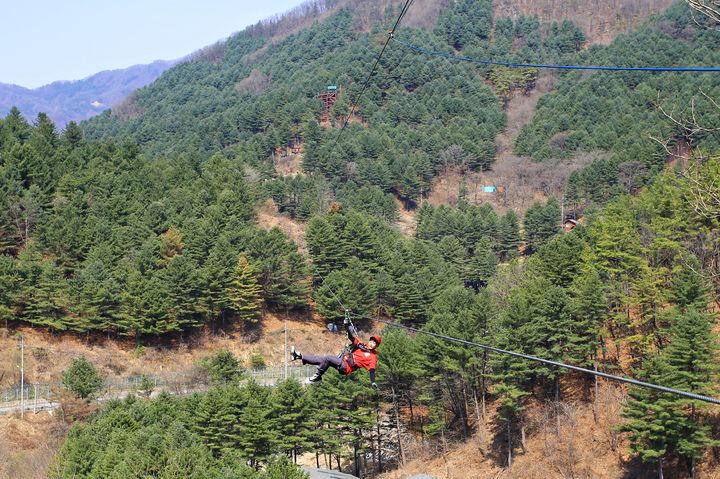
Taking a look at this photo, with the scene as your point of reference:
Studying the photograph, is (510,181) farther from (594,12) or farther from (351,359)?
(351,359)

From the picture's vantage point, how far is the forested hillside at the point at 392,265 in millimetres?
28253

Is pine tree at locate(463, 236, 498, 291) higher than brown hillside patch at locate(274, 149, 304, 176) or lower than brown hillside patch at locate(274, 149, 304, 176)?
lower

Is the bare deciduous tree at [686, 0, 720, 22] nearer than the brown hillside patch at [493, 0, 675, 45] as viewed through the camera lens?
Yes

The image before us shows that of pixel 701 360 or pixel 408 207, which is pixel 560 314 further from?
pixel 408 207

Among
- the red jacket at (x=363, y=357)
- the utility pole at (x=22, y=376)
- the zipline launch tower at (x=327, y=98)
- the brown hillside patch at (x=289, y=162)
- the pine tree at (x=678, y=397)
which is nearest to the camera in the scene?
the red jacket at (x=363, y=357)

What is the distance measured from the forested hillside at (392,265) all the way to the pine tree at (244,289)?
14.7 inches

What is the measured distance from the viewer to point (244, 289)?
50656mm

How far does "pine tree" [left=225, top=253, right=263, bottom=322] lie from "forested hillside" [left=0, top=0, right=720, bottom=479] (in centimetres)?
37

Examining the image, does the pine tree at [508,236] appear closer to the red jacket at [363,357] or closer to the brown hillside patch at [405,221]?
the brown hillside patch at [405,221]

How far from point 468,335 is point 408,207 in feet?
167

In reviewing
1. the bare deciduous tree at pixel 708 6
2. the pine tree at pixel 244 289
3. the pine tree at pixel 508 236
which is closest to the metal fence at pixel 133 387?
the pine tree at pixel 244 289

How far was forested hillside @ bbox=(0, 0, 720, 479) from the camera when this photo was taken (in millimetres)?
28253

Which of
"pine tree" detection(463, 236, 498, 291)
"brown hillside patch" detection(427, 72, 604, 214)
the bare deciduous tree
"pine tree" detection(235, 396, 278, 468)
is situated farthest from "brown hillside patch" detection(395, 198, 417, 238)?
the bare deciduous tree

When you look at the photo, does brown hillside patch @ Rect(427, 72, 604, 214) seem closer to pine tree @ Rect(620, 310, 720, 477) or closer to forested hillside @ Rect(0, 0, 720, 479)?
forested hillside @ Rect(0, 0, 720, 479)
